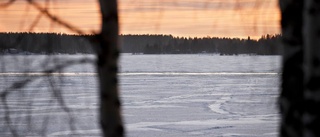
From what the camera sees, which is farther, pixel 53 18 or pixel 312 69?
pixel 53 18

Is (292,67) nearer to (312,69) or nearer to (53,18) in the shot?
(312,69)

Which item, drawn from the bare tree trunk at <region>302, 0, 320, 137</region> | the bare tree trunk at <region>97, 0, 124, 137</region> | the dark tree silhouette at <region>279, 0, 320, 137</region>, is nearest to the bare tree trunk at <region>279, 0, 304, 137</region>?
the dark tree silhouette at <region>279, 0, 320, 137</region>

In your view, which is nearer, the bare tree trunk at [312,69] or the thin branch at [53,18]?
the bare tree trunk at [312,69]

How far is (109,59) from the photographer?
2453 millimetres

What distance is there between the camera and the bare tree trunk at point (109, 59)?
2.45m

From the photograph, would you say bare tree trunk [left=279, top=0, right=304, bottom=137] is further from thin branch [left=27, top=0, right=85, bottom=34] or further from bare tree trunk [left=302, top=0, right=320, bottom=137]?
thin branch [left=27, top=0, right=85, bottom=34]

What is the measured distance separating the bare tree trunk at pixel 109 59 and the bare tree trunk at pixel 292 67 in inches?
25.5

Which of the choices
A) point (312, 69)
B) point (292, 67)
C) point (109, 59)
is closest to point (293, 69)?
point (292, 67)

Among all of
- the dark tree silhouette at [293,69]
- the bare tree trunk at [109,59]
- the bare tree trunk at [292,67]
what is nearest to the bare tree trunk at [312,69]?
the dark tree silhouette at [293,69]

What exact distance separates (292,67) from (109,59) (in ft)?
2.30

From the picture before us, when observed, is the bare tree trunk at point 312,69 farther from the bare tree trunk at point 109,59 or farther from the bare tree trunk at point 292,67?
the bare tree trunk at point 109,59

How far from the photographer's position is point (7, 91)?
2.63m

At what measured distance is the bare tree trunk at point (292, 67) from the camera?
93.1 inches

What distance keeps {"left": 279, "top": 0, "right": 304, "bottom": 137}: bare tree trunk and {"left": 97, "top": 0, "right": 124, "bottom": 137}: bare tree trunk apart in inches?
25.5
